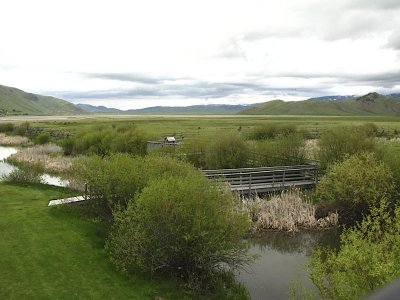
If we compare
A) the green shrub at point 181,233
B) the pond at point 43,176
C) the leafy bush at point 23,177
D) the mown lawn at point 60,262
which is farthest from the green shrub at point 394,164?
the leafy bush at point 23,177

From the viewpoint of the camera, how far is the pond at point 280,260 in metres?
22.2

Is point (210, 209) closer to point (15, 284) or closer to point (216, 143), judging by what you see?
point (15, 284)

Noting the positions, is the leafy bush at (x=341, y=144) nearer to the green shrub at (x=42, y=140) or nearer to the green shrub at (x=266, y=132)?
the green shrub at (x=266, y=132)

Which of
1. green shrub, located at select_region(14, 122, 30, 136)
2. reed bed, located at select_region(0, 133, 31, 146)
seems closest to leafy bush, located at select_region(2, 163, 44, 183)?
reed bed, located at select_region(0, 133, 31, 146)

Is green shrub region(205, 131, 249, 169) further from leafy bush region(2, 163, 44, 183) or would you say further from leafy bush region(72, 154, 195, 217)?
leafy bush region(72, 154, 195, 217)

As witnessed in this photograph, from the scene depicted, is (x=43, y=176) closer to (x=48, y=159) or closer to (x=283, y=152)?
(x=48, y=159)

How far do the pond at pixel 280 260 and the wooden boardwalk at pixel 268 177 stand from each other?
27.5ft

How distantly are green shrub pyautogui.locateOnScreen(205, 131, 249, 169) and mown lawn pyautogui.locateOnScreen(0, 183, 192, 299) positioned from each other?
21.9m

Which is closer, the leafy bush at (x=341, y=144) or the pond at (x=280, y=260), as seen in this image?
the pond at (x=280, y=260)

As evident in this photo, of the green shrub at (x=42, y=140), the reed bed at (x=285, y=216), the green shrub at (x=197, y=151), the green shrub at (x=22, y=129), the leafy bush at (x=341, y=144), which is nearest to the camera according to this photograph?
the reed bed at (x=285, y=216)

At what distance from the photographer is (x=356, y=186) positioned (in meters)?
31.9

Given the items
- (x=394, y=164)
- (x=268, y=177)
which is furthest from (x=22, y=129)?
(x=394, y=164)

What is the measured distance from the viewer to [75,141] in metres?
73.4

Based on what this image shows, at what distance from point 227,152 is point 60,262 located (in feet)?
97.2
